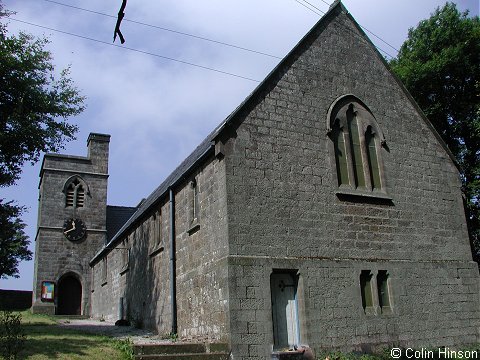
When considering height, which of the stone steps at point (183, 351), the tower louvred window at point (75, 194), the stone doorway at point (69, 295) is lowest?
the stone steps at point (183, 351)

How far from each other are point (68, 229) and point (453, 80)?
26537 millimetres

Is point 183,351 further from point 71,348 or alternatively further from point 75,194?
point 75,194

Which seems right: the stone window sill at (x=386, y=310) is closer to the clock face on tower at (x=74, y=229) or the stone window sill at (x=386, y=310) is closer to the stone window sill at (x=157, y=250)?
the stone window sill at (x=157, y=250)

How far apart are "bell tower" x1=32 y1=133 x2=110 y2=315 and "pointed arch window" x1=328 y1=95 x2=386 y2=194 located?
79.5 feet

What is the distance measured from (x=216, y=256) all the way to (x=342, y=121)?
5903mm

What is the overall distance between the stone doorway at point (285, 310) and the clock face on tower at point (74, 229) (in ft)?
82.0

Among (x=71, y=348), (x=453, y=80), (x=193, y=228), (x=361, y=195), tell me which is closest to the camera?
(x=71, y=348)

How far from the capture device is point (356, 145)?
14.6m

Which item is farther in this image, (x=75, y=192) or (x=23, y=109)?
(x=75, y=192)

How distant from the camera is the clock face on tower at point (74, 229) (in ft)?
110

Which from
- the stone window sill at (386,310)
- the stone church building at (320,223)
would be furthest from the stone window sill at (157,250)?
the stone window sill at (386,310)

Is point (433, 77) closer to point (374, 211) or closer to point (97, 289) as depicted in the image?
point (374, 211)

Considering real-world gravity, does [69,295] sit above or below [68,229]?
below


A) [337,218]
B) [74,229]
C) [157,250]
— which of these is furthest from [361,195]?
[74,229]
